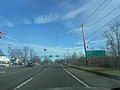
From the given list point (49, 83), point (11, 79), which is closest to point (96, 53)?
point (11, 79)

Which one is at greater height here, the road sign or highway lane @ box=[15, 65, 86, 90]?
the road sign

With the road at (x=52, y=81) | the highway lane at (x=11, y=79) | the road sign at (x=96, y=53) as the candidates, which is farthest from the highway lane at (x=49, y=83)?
the road sign at (x=96, y=53)

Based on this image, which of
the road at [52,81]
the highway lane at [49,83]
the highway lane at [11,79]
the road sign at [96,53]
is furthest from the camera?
the road sign at [96,53]

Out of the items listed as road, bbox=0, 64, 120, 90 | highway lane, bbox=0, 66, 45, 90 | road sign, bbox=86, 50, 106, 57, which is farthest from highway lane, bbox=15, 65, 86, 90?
road sign, bbox=86, 50, 106, 57

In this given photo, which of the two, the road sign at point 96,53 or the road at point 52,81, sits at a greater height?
the road sign at point 96,53

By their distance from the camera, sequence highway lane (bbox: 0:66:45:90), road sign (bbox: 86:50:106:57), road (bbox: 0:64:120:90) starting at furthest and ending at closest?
road sign (bbox: 86:50:106:57), highway lane (bbox: 0:66:45:90), road (bbox: 0:64:120:90)

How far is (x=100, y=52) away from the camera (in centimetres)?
7400

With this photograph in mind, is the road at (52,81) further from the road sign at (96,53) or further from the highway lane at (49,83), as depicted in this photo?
the road sign at (96,53)

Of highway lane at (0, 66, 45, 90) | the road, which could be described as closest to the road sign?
highway lane at (0, 66, 45, 90)

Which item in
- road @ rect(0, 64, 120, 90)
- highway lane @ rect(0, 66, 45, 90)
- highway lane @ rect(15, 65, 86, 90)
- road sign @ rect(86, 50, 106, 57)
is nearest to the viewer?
highway lane @ rect(15, 65, 86, 90)

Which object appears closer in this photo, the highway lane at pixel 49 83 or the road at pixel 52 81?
the highway lane at pixel 49 83

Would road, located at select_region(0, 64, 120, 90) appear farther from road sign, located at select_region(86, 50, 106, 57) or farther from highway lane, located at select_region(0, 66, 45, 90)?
road sign, located at select_region(86, 50, 106, 57)

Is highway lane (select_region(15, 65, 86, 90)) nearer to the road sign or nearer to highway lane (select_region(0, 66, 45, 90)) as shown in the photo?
highway lane (select_region(0, 66, 45, 90))

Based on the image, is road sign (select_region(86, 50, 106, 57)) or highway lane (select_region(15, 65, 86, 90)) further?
road sign (select_region(86, 50, 106, 57))
